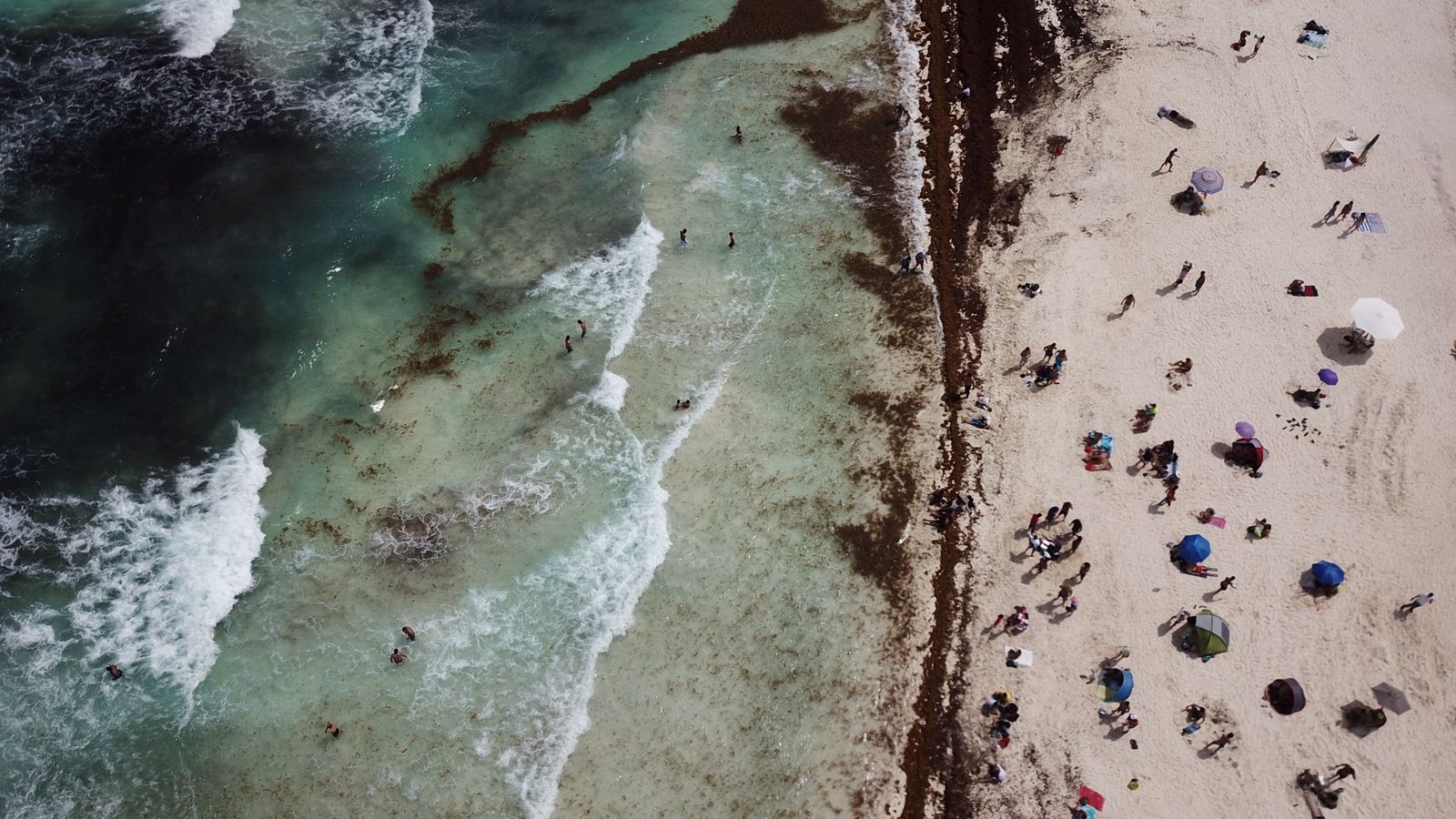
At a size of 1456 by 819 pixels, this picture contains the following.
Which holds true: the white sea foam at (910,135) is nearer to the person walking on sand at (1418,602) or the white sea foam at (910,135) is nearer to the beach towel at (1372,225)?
the person walking on sand at (1418,602)

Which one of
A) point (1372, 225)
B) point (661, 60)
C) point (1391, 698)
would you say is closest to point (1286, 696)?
point (1391, 698)

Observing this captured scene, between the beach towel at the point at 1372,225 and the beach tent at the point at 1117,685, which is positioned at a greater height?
the beach towel at the point at 1372,225

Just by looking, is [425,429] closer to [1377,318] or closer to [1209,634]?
[1209,634]

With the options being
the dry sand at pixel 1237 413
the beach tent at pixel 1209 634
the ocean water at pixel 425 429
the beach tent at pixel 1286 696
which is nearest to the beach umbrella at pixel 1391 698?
the dry sand at pixel 1237 413

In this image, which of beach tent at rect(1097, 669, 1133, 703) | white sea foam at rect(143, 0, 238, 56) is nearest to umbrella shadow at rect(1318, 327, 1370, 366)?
beach tent at rect(1097, 669, 1133, 703)

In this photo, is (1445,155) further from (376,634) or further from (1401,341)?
(376,634)

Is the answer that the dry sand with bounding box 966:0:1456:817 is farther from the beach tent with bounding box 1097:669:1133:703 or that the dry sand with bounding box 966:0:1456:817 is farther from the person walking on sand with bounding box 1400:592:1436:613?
the beach tent with bounding box 1097:669:1133:703
